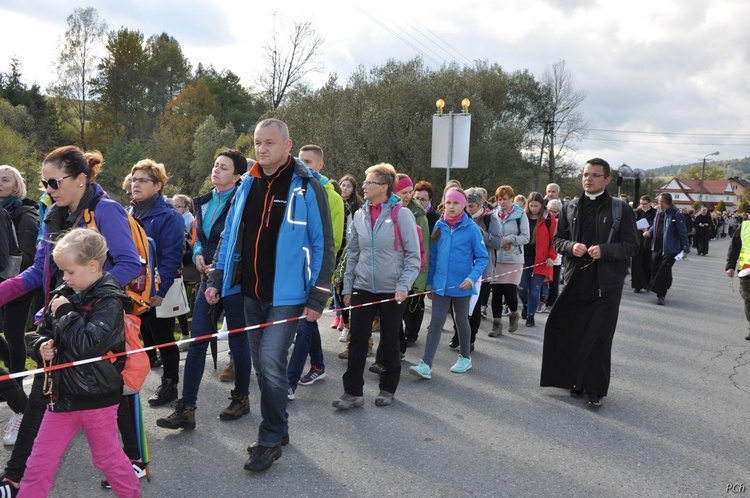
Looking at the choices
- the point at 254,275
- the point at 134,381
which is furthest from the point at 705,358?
the point at 134,381

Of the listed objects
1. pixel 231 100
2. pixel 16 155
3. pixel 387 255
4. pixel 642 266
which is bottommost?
pixel 642 266

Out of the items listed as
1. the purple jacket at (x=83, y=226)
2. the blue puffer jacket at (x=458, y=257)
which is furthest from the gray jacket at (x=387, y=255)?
the purple jacket at (x=83, y=226)

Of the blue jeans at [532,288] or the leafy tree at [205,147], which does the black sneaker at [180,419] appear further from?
the leafy tree at [205,147]

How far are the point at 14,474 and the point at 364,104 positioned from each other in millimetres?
32531

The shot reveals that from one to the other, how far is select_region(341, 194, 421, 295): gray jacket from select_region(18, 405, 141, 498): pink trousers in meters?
2.36

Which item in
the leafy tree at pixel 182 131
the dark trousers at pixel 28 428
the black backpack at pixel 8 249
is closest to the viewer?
the dark trousers at pixel 28 428

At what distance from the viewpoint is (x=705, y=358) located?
22.4 ft

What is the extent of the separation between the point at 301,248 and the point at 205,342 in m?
1.22

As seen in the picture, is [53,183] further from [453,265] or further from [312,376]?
[453,265]

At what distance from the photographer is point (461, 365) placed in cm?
586

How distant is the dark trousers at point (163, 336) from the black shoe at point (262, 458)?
55.8 inches

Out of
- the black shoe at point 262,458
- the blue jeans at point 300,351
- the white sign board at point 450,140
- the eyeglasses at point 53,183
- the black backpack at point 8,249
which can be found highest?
the white sign board at point 450,140

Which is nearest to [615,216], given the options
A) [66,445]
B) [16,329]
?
[66,445]

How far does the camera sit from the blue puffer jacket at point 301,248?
3.48 m
